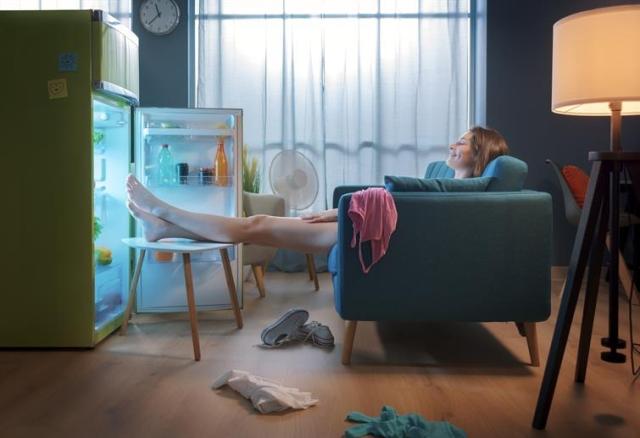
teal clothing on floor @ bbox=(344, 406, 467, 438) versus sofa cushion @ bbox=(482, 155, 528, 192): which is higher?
sofa cushion @ bbox=(482, 155, 528, 192)

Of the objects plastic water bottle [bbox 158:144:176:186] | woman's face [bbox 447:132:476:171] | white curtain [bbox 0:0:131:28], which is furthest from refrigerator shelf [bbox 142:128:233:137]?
white curtain [bbox 0:0:131:28]

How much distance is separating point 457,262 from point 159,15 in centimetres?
372

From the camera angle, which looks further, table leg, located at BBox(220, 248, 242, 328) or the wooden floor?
table leg, located at BBox(220, 248, 242, 328)

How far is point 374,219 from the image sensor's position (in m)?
2.34

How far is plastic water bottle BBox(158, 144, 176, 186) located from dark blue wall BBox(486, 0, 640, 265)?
283 centimetres

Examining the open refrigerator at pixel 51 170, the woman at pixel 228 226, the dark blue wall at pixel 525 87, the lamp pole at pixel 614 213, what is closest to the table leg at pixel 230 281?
the woman at pixel 228 226

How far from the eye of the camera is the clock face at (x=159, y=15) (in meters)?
5.02

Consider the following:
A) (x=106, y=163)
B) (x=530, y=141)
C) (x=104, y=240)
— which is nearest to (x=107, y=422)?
(x=104, y=240)

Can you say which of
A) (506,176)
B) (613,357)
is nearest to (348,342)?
(506,176)

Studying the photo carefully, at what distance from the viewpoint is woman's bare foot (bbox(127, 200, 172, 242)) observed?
9.74ft

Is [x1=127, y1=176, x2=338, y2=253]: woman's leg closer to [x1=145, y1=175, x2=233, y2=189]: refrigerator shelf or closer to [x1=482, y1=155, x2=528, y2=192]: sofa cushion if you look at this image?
[x1=145, y1=175, x2=233, y2=189]: refrigerator shelf

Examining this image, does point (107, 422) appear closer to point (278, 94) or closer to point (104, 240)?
point (104, 240)

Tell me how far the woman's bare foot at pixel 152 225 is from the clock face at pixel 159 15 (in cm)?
259

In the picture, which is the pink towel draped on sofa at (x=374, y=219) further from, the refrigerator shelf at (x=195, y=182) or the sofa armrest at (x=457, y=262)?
the refrigerator shelf at (x=195, y=182)
